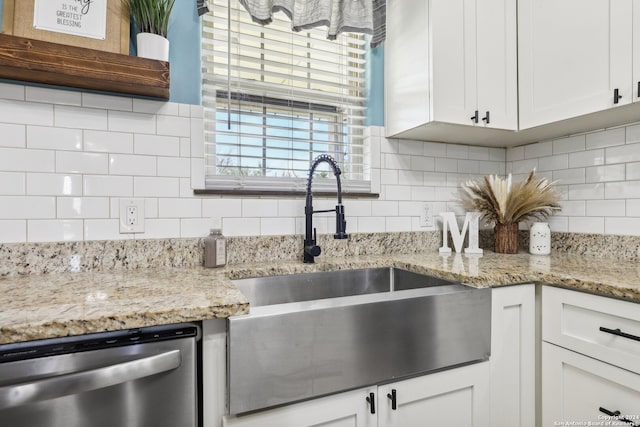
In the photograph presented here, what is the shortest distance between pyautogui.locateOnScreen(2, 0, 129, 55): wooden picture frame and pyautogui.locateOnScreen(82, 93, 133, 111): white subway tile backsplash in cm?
16

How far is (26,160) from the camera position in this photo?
121 centimetres

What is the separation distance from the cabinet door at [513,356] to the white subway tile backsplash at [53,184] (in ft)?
4.92

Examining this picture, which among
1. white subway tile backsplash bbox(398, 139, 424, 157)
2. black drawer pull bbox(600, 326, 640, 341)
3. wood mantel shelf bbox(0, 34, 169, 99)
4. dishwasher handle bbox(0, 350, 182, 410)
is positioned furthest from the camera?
white subway tile backsplash bbox(398, 139, 424, 157)

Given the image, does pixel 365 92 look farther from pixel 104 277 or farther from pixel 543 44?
pixel 104 277

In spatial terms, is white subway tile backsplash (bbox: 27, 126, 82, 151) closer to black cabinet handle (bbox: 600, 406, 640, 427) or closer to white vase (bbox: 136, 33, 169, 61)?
white vase (bbox: 136, 33, 169, 61)

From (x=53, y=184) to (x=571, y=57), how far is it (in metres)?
2.06

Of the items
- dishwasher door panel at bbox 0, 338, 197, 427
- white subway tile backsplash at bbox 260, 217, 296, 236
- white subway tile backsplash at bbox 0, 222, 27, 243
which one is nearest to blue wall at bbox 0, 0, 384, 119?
white subway tile backsplash at bbox 260, 217, 296, 236

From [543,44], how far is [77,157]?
197 cm

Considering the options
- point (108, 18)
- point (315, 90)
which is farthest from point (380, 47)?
point (108, 18)

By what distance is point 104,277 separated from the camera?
114 cm

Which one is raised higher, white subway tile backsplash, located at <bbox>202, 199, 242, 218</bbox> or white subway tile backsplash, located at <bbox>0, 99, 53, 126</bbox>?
white subway tile backsplash, located at <bbox>0, 99, 53, 126</bbox>

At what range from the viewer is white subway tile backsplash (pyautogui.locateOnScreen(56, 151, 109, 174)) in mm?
1248

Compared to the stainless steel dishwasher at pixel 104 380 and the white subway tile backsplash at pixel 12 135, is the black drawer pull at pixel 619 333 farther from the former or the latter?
the white subway tile backsplash at pixel 12 135

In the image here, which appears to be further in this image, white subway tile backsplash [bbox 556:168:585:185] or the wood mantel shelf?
white subway tile backsplash [bbox 556:168:585:185]
